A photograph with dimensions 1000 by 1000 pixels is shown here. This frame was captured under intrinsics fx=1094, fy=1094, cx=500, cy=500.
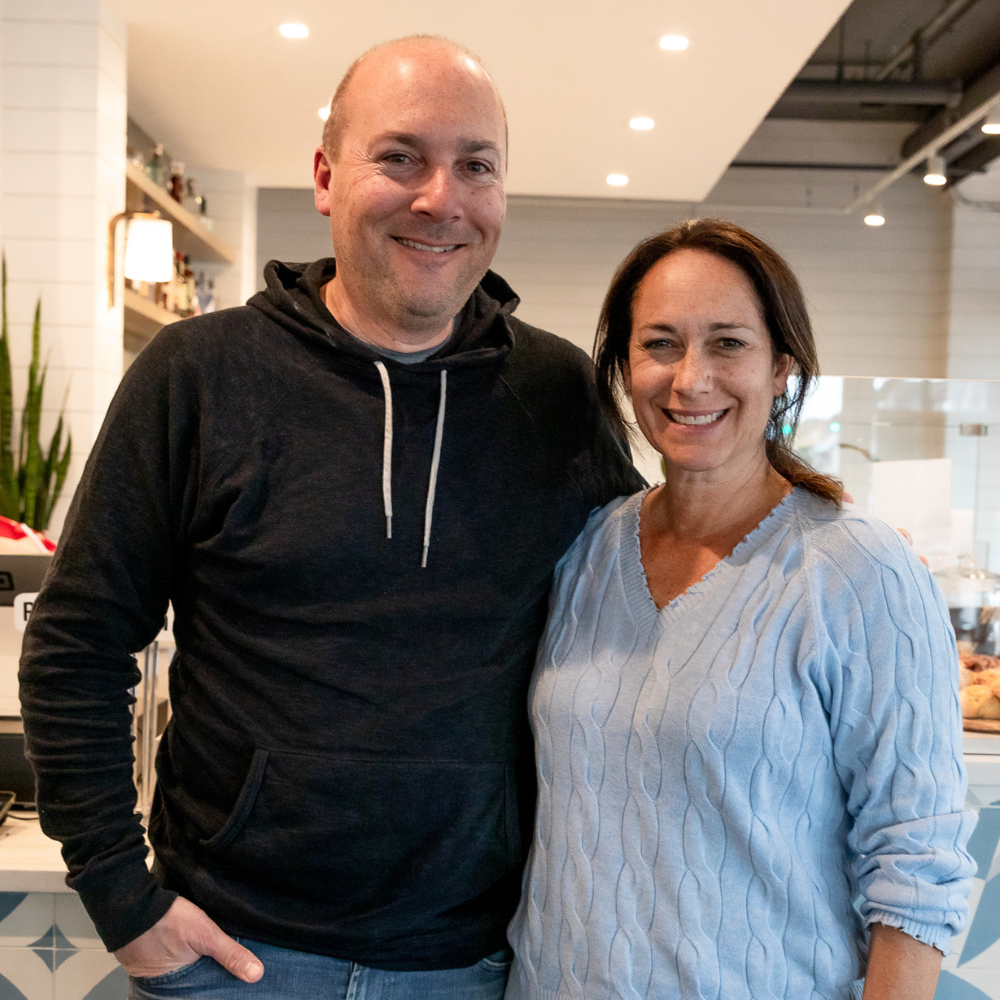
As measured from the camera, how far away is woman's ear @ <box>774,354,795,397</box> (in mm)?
1400

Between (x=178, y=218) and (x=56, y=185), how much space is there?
137cm

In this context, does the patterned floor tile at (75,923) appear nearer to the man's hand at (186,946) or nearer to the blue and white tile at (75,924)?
the blue and white tile at (75,924)

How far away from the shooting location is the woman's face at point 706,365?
1342mm

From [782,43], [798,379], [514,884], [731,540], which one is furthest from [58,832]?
[782,43]

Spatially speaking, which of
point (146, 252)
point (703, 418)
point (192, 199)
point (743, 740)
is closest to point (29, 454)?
point (146, 252)

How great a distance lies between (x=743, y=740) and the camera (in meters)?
1.22

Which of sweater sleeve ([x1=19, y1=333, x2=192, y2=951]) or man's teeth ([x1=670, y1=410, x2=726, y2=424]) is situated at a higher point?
man's teeth ([x1=670, y1=410, x2=726, y2=424])

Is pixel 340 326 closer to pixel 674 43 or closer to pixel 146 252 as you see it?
pixel 146 252

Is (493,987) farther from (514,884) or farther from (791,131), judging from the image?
(791,131)

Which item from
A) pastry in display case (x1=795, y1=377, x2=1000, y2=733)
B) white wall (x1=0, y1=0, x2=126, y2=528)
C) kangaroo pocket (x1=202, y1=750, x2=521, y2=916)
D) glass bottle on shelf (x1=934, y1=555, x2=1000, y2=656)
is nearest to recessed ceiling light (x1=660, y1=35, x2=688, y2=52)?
pastry in display case (x1=795, y1=377, x2=1000, y2=733)

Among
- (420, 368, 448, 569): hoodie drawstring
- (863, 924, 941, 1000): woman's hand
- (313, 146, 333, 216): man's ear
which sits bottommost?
(863, 924, 941, 1000): woman's hand

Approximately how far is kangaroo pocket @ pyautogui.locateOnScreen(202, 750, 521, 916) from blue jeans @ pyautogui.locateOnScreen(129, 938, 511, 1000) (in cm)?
7

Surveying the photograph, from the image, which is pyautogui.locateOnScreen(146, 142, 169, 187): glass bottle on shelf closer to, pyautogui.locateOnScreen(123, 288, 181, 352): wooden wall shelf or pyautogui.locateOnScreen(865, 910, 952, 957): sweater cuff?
→ pyautogui.locateOnScreen(123, 288, 181, 352): wooden wall shelf

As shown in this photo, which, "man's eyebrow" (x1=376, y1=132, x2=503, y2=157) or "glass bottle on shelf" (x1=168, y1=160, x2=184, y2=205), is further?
"glass bottle on shelf" (x1=168, y1=160, x2=184, y2=205)
